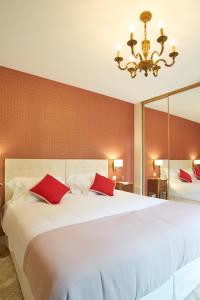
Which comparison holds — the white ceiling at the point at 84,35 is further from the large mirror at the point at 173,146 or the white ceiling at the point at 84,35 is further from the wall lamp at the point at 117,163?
the wall lamp at the point at 117,163

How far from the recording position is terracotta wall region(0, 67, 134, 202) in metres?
3.02

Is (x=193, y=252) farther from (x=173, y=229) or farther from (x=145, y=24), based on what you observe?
(x=145, y=24)

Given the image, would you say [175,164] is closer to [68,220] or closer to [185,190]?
[185,190]

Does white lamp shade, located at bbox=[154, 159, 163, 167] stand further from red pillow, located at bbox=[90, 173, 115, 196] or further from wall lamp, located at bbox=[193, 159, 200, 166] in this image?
→ red pillow, located at bbox=[90, 173, 115, 196]

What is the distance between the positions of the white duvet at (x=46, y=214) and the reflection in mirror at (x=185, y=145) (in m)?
1.42

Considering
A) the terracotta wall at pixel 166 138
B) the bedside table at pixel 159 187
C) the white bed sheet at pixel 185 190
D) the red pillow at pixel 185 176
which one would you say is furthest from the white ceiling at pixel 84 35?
the bedside table at pixel 159 187

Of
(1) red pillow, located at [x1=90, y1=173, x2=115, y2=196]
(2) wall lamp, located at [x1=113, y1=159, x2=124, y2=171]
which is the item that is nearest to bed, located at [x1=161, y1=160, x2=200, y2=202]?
(2) wall lamp, located at [x1=113, y1=159, x2=124, y2=171]

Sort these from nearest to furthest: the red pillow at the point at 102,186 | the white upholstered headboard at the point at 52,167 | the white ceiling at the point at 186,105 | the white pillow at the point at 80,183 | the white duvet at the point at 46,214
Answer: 1. the white duvet at the point at 46,214
2. the white upholstered headboard at the point at 52,167
3. the red pillow at the point at 102,186
4. the white pillow at the point at 80,183
5. the white ceiling at the point at 186,105

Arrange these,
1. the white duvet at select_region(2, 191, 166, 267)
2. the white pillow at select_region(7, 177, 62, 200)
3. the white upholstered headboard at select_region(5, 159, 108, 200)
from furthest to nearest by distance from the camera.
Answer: the white upholstered headboard at select_region(5, 159, 108, 200)
the white pillow at select_region(7, 177, 62, 200)
the white duvet at select_region(2, 191, 166, 267)

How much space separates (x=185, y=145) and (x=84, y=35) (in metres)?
2.81

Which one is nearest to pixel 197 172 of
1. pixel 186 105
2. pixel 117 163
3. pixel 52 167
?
pixel 186 105

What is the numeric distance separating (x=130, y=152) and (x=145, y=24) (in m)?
3.05

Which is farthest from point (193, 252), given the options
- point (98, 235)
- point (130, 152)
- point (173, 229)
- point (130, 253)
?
point (130, 152)

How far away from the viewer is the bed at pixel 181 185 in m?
3.52
